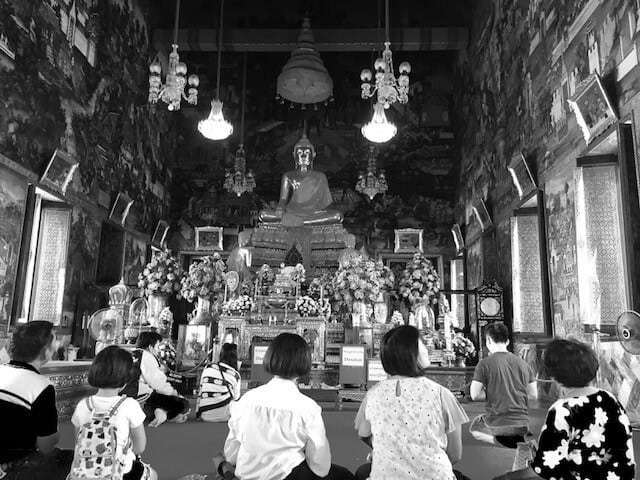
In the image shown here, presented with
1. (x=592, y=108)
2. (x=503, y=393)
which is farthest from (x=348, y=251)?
(x=503, y=393)

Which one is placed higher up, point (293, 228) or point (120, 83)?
point (120, 83)

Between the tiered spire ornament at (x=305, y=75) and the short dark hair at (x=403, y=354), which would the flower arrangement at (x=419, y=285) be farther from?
the short dark hair at (x=403, y=354)

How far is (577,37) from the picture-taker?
646cm

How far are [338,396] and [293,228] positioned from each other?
5411 mm

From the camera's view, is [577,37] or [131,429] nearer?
[131,429]

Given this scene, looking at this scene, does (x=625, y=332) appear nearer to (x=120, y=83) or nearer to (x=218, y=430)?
(x=218, y=430)

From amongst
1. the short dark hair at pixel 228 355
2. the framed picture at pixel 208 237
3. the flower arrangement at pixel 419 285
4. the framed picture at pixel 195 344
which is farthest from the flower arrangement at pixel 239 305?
the framed picture at pixel 208 237

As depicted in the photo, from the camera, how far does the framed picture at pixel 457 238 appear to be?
499 inches

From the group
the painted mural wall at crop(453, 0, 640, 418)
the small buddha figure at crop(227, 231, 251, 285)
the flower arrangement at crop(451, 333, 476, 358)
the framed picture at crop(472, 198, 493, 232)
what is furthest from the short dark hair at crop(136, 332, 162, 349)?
the framed picture at crop(472, 198, 493, 232)

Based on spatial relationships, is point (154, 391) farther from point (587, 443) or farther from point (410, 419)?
point (587, 443)

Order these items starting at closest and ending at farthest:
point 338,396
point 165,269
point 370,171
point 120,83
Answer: point 338,396, point 165,269, point 120,83, point 370,171

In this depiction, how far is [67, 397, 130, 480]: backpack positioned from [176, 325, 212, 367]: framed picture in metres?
6.85

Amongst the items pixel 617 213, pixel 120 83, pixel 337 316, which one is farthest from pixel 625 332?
pixel 120 83

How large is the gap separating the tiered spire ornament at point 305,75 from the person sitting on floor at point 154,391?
8.60 meters
